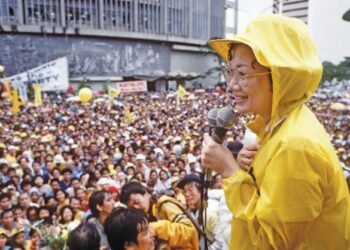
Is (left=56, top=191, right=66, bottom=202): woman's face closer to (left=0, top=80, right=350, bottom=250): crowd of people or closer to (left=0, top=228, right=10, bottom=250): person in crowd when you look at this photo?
(left=0, top=80, right=350, bottom=250): crowd of people

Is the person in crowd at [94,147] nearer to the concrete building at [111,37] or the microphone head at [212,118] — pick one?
the microphone head at [212,118]

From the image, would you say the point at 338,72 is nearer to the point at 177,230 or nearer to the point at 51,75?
the point at 51,75

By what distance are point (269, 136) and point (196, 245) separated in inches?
55.0

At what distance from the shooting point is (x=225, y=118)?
163cm

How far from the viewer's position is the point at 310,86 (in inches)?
56.2

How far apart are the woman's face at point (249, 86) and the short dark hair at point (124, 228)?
1.17m

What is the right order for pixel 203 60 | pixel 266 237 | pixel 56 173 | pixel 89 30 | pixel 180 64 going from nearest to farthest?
pixel 266 237
pixel 56 173
pixel 89 30
pixel 180 64
pixel 203 60

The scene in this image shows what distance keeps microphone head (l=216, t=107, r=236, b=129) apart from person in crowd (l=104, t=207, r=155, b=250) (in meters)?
1.02

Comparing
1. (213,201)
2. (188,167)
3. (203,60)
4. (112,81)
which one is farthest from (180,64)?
(213,201)

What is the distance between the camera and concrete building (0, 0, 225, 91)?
124ft

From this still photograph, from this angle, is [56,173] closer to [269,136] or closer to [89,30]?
[269,136]

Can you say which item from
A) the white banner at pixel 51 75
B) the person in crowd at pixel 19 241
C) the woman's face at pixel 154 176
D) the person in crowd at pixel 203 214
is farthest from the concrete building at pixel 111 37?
the person in crowd at pixel 203 214

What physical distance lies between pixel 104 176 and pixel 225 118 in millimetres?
5400

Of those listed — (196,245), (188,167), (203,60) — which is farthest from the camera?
(203,60)
